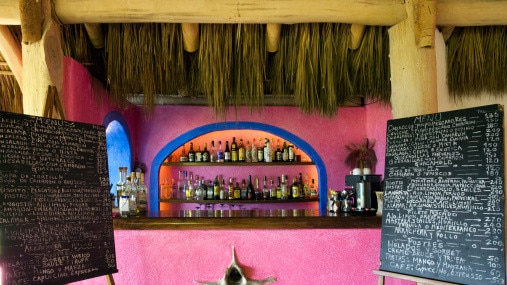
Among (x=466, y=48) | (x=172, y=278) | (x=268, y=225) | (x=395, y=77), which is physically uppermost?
(x=466, y=48)

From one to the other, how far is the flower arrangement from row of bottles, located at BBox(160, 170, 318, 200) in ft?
2.00

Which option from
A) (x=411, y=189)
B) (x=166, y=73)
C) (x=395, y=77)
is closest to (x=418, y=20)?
(x=395, y=77)

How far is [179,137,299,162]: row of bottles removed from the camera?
6.04 meters

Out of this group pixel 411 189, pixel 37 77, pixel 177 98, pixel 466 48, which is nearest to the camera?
pixel 411 189

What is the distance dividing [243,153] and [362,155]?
1552 mm

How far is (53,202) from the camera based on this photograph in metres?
2.42

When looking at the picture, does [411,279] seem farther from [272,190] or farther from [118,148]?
[118,148]

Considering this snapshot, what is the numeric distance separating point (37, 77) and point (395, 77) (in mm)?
2389

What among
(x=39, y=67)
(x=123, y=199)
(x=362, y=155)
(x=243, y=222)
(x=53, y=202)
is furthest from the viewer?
(x=362, y=155)

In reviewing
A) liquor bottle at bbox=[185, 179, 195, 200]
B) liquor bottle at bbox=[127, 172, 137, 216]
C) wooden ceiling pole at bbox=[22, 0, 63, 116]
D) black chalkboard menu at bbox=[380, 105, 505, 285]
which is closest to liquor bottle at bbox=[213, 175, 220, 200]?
liquor bottle at bbox=[185, 179, 195, 200]

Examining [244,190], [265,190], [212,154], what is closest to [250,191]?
[244,190]

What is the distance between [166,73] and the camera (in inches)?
137

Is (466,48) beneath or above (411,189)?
above

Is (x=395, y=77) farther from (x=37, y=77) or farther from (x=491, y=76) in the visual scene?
(x=37, y=77)
